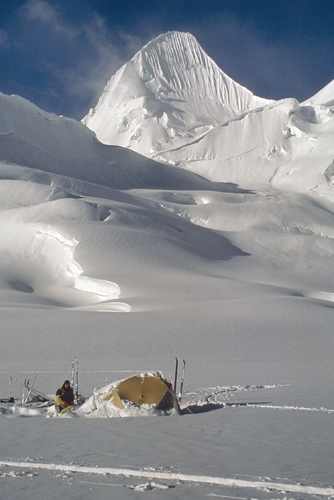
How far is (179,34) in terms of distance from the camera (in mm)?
130625

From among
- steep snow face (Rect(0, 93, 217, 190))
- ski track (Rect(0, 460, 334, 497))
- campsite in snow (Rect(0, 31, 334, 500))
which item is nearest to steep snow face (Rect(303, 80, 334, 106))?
campsite in snow (Rect(0, 31, 334, 500))

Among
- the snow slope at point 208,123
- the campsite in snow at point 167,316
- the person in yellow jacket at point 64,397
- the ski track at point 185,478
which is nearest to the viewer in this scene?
the ski track at point 185,478

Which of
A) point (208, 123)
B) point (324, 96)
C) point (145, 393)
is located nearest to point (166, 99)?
point (208, 123)

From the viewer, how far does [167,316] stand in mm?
16625

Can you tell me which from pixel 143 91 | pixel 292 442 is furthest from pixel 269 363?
pixel 143 91

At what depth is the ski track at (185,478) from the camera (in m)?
3.83

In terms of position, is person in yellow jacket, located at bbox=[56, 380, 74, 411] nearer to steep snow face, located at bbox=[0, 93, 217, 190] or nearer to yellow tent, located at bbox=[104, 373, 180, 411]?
yellow tent, located at bbox=[104, 373, 180, 411]

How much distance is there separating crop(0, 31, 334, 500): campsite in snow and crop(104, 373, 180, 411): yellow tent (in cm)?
3

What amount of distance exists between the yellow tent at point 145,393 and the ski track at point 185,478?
244cm

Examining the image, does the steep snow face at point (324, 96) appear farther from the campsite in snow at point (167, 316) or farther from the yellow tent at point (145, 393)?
the yellow tent at point (145, 393)

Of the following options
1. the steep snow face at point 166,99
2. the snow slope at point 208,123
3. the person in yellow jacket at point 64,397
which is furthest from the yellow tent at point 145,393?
the steep snow face at point 166,99

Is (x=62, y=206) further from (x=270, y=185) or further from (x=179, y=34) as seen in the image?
(x=179, y=34)

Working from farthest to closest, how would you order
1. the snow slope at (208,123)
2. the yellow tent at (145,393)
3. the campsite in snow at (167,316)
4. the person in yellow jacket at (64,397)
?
the snow slope at (208,123), the person in yellow jacket at (64,397), the yellow tent at (145,393), the campsite in snow at (167,316)

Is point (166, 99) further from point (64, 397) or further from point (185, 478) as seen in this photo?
point (185, 478)
